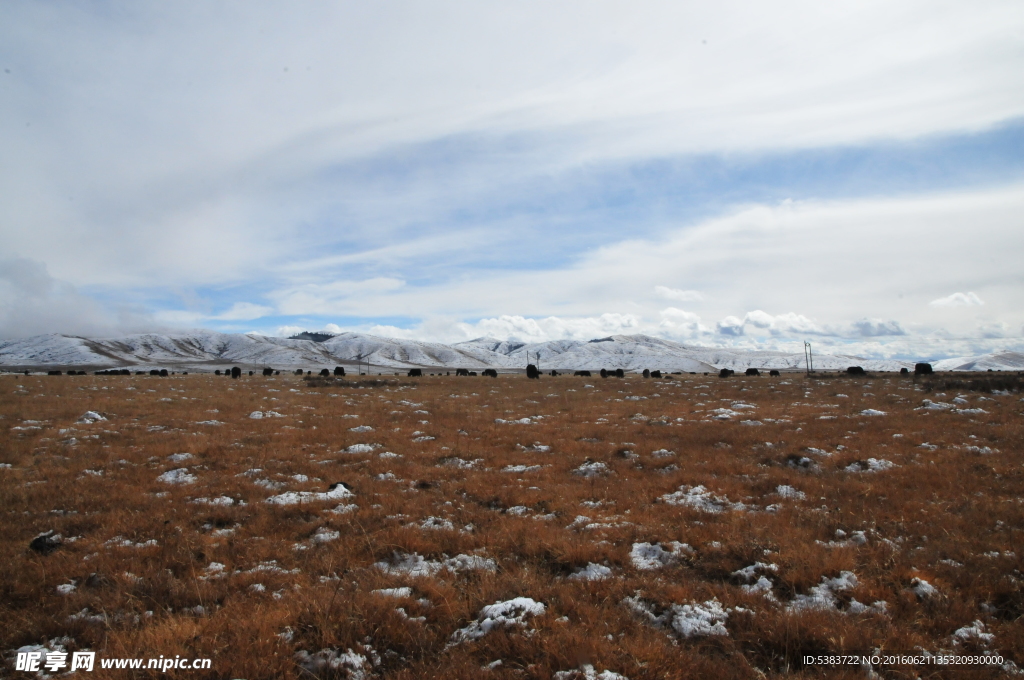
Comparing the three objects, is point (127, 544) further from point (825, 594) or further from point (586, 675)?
point (825, 594)

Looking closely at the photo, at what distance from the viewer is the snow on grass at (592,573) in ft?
24.7

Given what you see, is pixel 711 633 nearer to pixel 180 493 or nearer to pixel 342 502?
pixel 342 502

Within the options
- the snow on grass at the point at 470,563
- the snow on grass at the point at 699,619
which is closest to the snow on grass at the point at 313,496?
the snow on grass at the point at 470,563

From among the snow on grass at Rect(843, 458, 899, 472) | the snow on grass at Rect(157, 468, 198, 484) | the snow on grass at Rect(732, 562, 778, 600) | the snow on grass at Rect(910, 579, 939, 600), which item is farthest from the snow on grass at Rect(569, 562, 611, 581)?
the snow on grass at Rect(157, 468, 198, 484)

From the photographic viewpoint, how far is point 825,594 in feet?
22.8

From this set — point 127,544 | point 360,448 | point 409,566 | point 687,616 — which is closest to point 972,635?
point 687,616

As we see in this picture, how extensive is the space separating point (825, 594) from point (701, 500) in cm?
492

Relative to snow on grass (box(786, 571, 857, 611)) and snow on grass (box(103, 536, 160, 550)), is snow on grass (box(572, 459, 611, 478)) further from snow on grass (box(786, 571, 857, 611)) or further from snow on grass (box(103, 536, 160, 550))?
snow on grass (box(103, 536, 160, 550))

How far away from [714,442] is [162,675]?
A: 60.2 ft

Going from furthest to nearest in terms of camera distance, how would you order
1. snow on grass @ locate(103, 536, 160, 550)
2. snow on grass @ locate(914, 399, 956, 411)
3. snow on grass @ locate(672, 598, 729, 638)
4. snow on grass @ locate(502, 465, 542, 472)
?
snow on grass @ locate(914, 399, 956, 411)
snow on grass @ locate(502, 465, 542, 472)
snow on grass @ locate(103, 536, 160, 550)
snow on grass @ locate(672, 598, 729, 638)

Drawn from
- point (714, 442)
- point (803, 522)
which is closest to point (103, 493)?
point (803, 522)

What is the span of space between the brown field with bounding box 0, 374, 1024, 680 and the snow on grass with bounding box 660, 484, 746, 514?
79 mm

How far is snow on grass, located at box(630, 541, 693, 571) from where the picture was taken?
816 cm

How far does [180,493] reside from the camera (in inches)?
473
